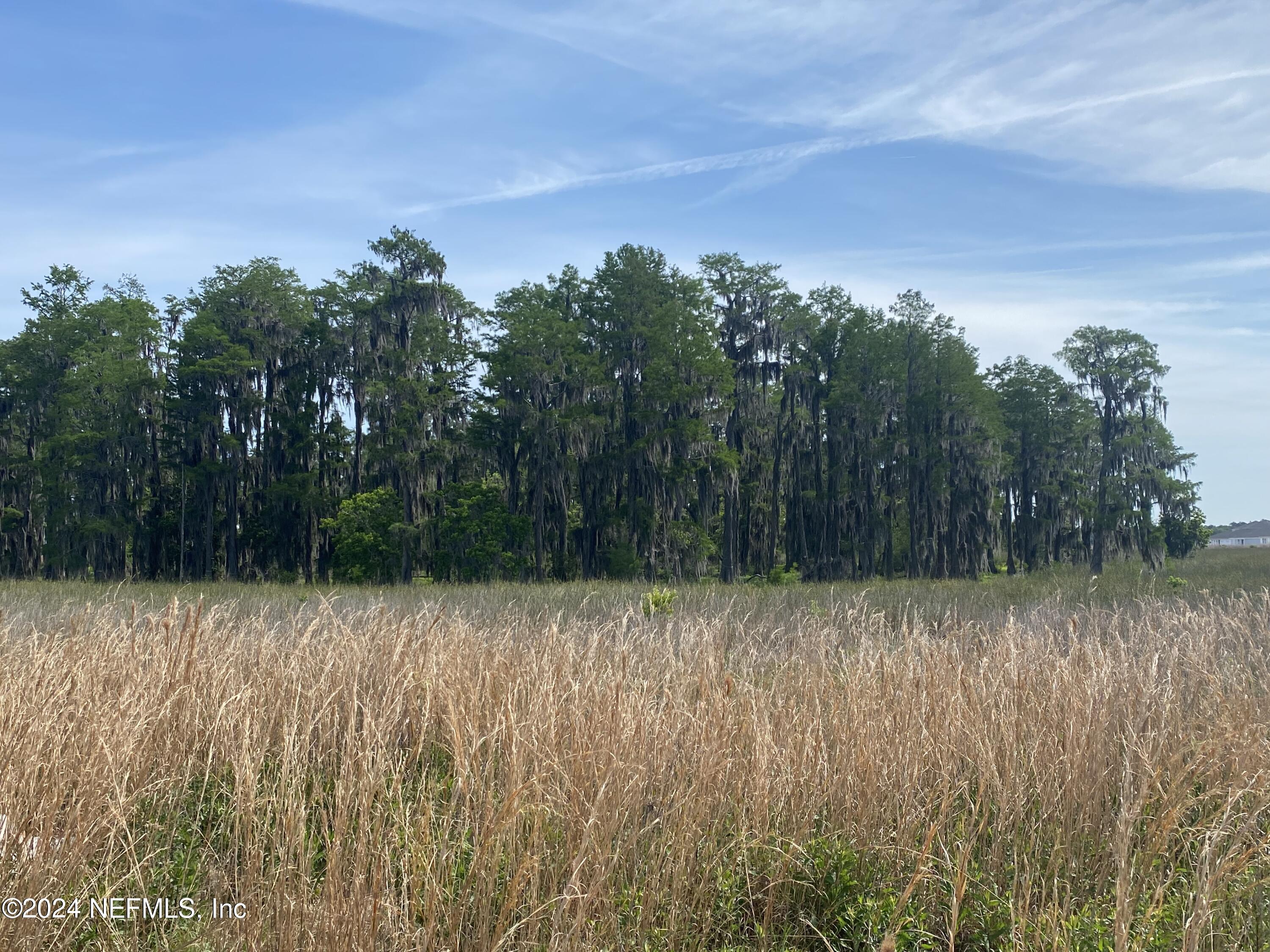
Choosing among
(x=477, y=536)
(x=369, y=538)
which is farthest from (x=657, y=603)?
(x=369, y=538)

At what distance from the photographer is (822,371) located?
40.4 meters

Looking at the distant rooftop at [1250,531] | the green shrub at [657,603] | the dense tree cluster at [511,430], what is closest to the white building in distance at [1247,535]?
the distant rooftop at [1250,531]

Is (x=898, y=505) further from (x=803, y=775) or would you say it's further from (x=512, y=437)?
(x=803, y=775)

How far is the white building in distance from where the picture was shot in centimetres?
12019

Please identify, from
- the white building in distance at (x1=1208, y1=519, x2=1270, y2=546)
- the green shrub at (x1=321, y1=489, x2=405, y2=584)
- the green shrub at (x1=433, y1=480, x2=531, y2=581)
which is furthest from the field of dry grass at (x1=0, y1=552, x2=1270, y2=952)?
the white building in distance at (x1=1208, y1=519, x2=1270, y2=546)

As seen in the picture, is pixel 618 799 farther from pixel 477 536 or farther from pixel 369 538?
pixel 369 538

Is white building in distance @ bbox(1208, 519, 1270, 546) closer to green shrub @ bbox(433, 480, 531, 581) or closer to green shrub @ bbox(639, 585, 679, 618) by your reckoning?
green shrub @ bbox(433, 480, 531, 581)

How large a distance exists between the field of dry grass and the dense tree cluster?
84.0ft

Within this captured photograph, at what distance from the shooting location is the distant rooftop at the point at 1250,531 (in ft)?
397

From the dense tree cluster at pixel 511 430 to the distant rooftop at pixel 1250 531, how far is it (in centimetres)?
10027

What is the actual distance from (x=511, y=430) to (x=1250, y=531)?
425 ft

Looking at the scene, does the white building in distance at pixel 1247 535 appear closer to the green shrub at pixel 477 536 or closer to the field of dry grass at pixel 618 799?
the green shrub at pixel 477 536

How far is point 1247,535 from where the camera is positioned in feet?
406

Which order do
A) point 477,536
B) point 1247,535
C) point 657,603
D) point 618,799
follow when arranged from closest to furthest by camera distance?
point 618,799, point 657,603, point 477,536, point 1247,535
